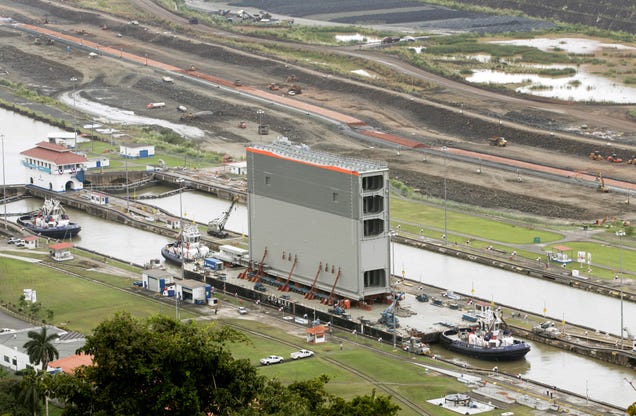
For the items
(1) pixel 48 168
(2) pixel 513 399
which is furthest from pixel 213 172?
(2) pixel 513 399

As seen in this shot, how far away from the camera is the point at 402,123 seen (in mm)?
156000

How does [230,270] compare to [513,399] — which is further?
[230,270]

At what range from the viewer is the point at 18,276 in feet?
312

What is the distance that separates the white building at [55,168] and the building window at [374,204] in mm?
47770

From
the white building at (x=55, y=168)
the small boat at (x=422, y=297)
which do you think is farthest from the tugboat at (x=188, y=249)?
the white building at (x=55, y=168)

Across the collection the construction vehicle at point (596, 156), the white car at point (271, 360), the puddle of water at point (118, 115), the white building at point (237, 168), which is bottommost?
the puddle of water at point (118, 115)

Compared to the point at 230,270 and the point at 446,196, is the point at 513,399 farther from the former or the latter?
the point at 446,196

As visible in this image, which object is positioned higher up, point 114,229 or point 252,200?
point 252,200

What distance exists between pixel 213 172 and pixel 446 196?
24.0 metres

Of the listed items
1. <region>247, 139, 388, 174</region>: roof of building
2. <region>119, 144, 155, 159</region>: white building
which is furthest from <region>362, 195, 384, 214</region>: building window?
<region>119, 144, 155, 159</region>: white building

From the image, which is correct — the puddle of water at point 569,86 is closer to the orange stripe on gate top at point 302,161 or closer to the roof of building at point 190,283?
the orange stripe on gate top at point 302,161

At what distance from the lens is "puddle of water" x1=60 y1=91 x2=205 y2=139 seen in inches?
6201

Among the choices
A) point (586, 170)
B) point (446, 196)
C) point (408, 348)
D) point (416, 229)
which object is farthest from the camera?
point (586, 170)

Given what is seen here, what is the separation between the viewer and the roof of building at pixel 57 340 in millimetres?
73375
